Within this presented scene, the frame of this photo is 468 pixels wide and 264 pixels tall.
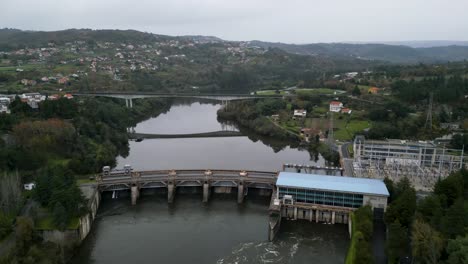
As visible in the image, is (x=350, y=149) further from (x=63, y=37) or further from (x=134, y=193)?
(x=63, y=37)

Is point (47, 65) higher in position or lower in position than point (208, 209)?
higher

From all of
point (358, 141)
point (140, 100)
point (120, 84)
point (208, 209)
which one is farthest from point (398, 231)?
point (120, 84)

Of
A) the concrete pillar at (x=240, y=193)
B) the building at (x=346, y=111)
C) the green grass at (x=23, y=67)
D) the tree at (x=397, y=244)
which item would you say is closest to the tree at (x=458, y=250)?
the tree at (x=397, y=244)

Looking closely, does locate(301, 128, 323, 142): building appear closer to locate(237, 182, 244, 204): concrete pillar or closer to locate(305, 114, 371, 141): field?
locate(305, 114, 371, 141): field

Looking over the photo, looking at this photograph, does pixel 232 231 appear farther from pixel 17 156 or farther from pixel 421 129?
pixel 421 129

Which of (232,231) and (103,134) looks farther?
(103,134)

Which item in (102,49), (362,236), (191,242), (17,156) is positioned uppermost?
(102,49)

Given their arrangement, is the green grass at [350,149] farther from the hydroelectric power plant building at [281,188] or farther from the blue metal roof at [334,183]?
the blue metal roof at [334,183]
